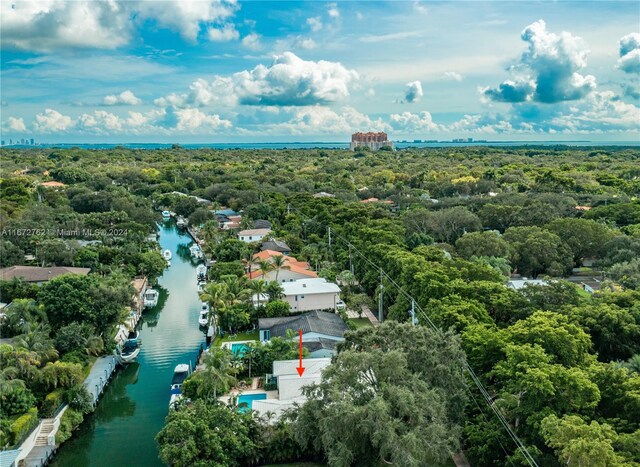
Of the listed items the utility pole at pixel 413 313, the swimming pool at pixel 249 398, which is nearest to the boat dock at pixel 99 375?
the swimming pool at pixel 249 398

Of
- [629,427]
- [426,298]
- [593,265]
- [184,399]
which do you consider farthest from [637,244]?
[184,399]

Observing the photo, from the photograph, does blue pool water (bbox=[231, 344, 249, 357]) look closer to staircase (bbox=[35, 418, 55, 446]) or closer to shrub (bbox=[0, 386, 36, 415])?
staircase (bbox=[35, 418, 55, 446])

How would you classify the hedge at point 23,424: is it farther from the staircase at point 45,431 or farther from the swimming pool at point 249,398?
the swimming pool at point 249,398

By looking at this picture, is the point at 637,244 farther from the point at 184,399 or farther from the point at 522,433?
the point at 184,399

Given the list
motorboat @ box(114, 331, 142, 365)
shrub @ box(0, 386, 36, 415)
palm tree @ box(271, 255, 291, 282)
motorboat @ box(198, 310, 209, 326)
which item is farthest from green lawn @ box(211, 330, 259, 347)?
shrub @ box(0, 386, 36, 415)

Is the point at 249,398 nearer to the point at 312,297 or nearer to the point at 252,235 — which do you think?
the point at 312,297

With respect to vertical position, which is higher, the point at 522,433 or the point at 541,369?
the point at 541,369
